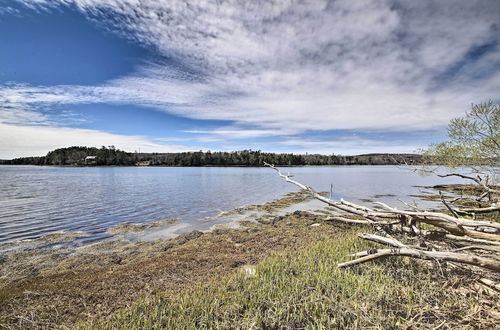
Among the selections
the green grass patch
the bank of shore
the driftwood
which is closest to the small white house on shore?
the bank of shore

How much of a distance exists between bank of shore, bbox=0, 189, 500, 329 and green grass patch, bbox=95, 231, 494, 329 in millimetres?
22

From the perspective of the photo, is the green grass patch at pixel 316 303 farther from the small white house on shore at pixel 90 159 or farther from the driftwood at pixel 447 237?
the small white house on shore at pixel 90 159

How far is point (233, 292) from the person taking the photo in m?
5.24

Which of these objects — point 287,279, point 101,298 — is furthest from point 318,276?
point 101,298

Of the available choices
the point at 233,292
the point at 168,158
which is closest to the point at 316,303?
the point at 233,292

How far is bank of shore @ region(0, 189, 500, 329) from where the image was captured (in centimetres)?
414

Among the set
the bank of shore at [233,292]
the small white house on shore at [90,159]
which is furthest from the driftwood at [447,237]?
the small white house on shore at [90,159]

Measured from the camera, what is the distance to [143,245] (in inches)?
439

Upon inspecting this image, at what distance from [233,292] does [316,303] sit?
6.28 ft

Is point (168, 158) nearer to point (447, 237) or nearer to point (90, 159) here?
point (90, 159)

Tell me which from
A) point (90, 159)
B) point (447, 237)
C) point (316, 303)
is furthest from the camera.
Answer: point (90, 159)

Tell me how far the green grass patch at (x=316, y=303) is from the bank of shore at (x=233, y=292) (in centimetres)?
2

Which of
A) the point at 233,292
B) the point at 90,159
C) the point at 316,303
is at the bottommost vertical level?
the point at 233,292

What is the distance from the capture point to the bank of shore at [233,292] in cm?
414
